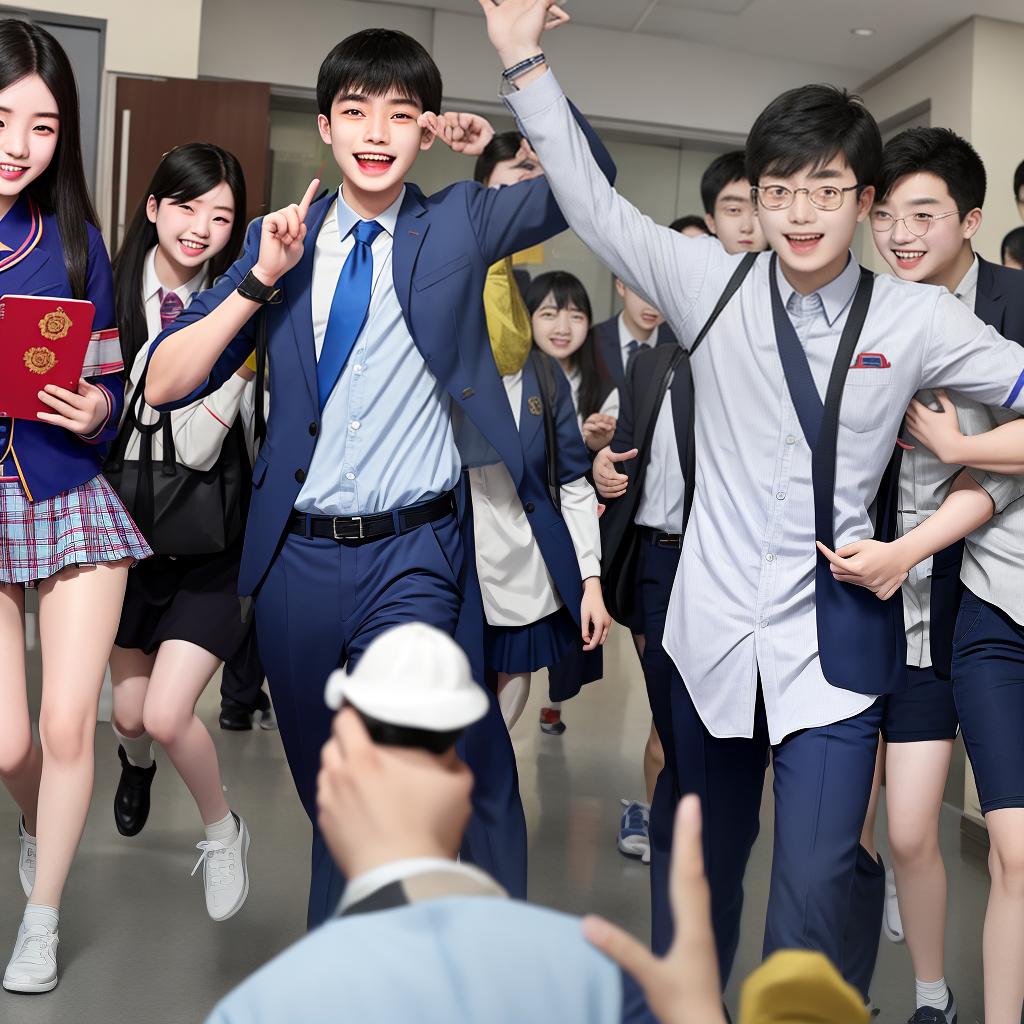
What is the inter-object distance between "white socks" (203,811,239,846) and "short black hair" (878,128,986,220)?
1987 millimetres

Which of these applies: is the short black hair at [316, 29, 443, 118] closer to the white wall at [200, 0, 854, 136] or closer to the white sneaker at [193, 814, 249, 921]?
the white sneaker at [193, 814, 249, 921]

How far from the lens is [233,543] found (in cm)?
308

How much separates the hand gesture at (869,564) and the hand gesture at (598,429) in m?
1.75

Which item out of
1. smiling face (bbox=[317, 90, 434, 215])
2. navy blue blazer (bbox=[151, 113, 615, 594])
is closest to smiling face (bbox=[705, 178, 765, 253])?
navy blue blazer (bbox=[151, 113, 615, 594])

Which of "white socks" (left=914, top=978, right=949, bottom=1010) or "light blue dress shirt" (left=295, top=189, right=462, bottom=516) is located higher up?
"light blue dress shirt" (left=295, top=189, right=462, bottom=516)

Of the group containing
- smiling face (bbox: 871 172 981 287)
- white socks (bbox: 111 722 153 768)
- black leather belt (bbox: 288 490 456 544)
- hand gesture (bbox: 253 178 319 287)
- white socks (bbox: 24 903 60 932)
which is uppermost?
smiling face (bbox: 871 172 981 287)

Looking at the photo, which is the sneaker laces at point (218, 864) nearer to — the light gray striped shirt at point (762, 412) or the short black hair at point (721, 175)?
the light gray striped shirt at point (762, 412)

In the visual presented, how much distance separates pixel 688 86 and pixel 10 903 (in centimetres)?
722

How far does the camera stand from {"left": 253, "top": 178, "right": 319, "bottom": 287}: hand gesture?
209cm

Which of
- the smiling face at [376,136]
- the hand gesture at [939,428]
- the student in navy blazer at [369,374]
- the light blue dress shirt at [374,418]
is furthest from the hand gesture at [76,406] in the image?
the hand gesture at [939,428]

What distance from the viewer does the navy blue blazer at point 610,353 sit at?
4777mm

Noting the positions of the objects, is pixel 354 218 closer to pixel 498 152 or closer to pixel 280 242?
pixel 280 242

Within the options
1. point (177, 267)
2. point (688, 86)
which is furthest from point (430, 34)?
point (177, 267)

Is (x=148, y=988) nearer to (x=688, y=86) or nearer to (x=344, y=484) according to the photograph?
(x=344, y=484)
